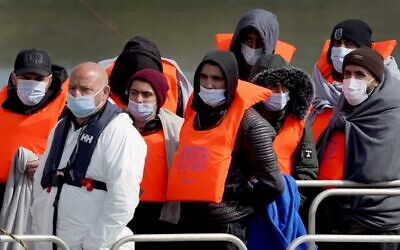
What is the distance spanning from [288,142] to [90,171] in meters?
1.09

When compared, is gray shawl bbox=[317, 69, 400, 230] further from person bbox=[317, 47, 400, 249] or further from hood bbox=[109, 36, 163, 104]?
hood bbox=[109, 36, 163, 104]

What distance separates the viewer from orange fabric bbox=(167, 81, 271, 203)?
435 centimetres

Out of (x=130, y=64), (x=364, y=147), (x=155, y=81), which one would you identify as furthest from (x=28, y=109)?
(x=364, y=147)

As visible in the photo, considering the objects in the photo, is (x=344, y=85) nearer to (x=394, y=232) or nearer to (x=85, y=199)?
(x=394, y=232)

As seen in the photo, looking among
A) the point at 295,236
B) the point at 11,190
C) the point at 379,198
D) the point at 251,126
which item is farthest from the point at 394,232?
the point at 11,190

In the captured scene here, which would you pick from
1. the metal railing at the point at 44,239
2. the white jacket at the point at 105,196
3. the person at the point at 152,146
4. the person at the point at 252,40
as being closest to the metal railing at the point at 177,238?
the white jacket at the point at 105,196

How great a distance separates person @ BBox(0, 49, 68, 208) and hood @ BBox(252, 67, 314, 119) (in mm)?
1072

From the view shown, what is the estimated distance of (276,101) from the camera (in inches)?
186

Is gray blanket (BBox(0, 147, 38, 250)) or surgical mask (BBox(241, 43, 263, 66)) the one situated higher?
surgical mask (BBox(241, 43, 263, 66))

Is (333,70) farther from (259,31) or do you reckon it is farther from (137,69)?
(137,69)

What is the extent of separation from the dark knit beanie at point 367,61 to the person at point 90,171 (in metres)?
1.24

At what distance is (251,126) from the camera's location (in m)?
4.36

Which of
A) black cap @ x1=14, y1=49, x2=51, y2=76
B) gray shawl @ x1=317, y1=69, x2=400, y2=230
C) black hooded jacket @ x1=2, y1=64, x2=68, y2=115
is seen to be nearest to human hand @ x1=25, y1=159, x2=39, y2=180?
black hooded jacket @ x1=2, y1=64, x2=68, y2=115

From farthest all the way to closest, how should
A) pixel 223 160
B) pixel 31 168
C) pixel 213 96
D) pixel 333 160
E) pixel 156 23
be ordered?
pixel 156 23
pixel 333 160
pixel 31 168
pixel 213 96
pixel 223 160
